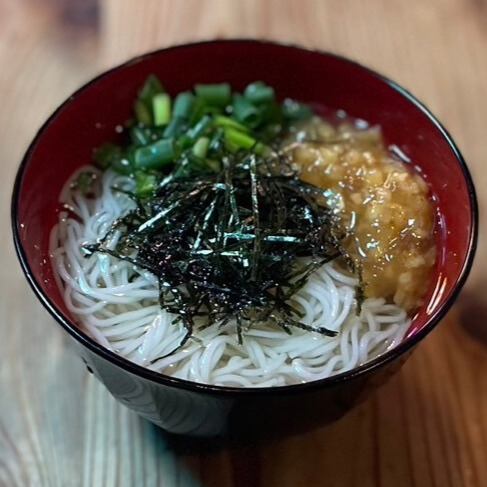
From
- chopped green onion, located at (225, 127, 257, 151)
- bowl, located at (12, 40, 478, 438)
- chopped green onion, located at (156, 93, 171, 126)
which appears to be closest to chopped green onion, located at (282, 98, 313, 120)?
bowl, located at (12, 40, 478, 438)

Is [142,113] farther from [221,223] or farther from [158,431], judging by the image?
[158,431]

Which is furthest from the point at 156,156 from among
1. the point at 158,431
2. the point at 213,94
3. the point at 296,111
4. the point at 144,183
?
the point at 158,431

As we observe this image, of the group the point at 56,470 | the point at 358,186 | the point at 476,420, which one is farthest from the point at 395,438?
the point at 56,470

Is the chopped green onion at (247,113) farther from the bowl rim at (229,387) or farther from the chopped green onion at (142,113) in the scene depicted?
the bowl rim at (229,387)

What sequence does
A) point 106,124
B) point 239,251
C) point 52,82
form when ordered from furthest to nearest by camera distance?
point 52,82 < point 106,124 < point 239,251

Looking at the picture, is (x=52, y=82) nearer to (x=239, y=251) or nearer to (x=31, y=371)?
(x=31, y=371)

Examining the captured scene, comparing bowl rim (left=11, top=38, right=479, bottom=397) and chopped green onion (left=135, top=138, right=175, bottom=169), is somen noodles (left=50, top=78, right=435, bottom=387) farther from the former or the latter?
bowl rim (left=11, top=38, right=479, bottom=397)

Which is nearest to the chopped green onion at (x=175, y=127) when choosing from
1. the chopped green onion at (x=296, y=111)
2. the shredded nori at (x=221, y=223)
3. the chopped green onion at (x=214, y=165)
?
the shredded nori at (x=221, y=223)
